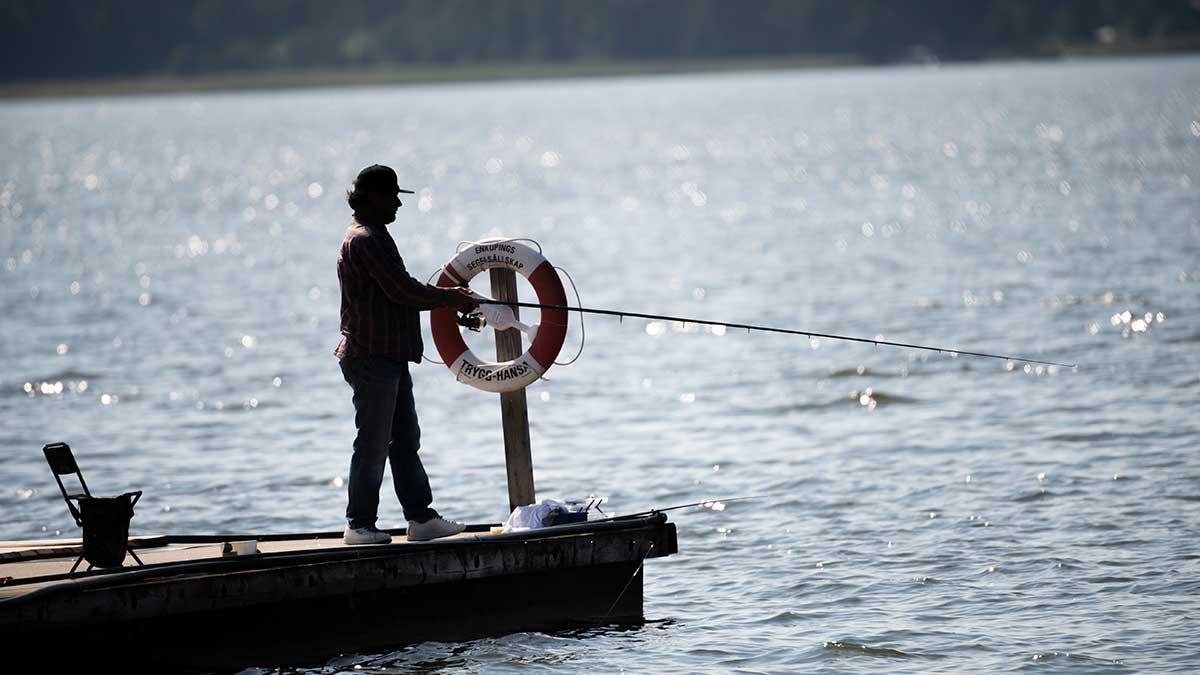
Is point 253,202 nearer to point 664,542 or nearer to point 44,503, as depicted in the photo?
point 44,503

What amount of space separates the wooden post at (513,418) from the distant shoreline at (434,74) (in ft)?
513

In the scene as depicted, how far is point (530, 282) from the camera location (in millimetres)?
8875

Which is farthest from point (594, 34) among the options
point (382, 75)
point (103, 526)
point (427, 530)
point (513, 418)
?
point (103, 526)

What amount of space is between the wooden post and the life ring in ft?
0.20

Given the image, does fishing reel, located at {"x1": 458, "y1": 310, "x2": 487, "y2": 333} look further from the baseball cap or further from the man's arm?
the baseball cap

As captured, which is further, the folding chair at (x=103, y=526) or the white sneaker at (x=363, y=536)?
the white sneaker at (x=363, y=536)

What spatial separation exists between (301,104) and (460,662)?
144273mm

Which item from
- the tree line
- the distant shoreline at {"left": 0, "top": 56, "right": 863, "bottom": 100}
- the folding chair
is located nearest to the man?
the folding chair

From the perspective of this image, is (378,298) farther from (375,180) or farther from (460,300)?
(375,180)

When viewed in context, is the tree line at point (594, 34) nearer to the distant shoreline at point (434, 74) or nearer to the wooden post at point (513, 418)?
the distant shoreline at point (434, 74)

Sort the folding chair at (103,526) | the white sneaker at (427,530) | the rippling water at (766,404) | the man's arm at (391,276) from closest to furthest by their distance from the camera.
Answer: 1. the folding chair at (103,526)
2. the man's arm at (391,276)
3. the white sneaker at (427,530)
4. the rippling water at (766,404)

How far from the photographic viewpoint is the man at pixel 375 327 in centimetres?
834

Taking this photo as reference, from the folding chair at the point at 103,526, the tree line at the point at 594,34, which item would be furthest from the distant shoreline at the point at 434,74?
the folding chair at the point at 103,526

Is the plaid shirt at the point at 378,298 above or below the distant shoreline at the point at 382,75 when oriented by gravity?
below
